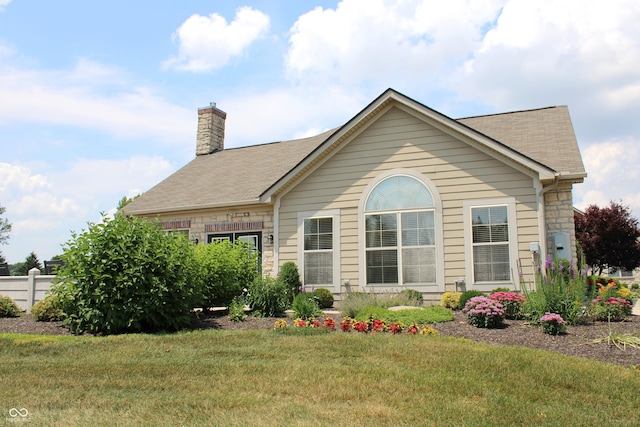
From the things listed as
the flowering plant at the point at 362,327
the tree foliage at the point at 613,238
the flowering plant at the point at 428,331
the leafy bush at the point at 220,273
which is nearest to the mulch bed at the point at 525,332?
the flowering plant at the point at 428,331

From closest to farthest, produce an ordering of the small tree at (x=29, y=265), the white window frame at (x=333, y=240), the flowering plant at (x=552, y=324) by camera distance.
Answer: the flowering plant at (x=552, y=324)
the white window frame at (x=333, y=240)
the small tree at (x=29, y=265)

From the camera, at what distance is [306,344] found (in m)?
7.83

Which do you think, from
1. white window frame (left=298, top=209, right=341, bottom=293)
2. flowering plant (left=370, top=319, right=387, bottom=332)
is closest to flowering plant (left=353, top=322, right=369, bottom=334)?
flowering plant (left=370, top=319, right=387, bottom=332)

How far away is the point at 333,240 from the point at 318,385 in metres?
7.96

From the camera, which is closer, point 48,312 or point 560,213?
point 48,312

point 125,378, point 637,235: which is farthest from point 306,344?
point 637,235

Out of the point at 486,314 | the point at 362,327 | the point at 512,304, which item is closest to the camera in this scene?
the point at 362,327

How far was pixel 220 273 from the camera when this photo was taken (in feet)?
41.2

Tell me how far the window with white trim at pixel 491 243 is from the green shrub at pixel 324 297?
340cm

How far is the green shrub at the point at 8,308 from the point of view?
13289 mm

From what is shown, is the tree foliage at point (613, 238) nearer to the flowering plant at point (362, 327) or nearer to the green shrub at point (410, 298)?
the green shrub at point (410, 298)

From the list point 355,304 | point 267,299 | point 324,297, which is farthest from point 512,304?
point 267,299

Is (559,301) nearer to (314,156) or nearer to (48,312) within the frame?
(314,156)

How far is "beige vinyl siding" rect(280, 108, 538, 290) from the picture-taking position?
1209 cm
